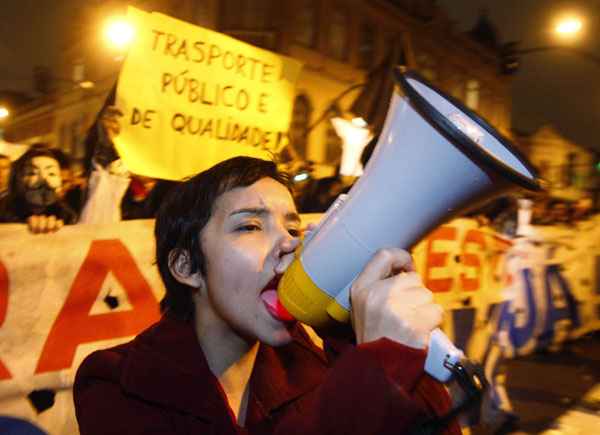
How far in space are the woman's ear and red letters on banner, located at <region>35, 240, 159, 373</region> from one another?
121 centimetres

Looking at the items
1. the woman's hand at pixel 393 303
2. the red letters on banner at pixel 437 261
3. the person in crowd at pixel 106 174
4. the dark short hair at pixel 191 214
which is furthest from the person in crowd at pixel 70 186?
the woman's hand at pixel 393 303

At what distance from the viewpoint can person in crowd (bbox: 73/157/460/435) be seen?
1.07 m

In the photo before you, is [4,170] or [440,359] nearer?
[440,359]

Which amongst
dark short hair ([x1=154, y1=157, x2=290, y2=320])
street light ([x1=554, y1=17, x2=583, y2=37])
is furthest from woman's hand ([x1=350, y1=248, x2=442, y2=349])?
street light ([x1=554, y1=17, x2=583, y2=37])

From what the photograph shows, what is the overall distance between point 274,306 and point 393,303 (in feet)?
1.65

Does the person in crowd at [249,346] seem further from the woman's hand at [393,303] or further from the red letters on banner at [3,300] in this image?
the red letters on banner at [3,300]

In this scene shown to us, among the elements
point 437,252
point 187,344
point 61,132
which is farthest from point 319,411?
point 61,132

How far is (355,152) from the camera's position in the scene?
6.46 meters

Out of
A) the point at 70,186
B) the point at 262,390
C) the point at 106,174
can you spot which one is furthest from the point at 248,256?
the point at 70,186

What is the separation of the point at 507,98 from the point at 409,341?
38250mm

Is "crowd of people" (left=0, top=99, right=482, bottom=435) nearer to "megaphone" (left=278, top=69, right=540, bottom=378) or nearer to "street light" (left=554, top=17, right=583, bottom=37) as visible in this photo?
"megaphone" (left=278, top=69, right=540, bottom=378)

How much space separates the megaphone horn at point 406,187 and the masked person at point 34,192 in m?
2.31

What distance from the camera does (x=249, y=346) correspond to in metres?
1.74

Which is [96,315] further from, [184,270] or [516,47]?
[516,47]
